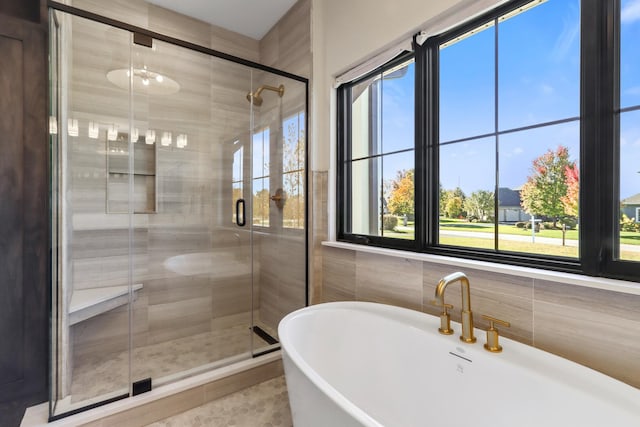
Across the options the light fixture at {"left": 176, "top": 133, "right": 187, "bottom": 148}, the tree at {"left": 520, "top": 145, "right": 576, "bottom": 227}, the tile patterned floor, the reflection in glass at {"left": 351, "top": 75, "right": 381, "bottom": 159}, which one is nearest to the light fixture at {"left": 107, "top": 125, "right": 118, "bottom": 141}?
the light fixture at {"left": 176, "top": 133, "right": 187, "bottom": 148}

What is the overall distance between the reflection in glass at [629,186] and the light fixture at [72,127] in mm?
2596

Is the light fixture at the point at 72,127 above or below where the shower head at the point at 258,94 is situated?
below

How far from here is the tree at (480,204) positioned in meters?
1.47

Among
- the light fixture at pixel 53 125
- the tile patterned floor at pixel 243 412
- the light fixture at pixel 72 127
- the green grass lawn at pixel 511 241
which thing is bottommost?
the tile patterned floor at pixel 243 412

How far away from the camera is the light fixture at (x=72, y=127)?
166cm

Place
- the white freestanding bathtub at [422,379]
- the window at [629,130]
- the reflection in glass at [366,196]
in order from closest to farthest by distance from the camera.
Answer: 1. the white freestanding bathtub at [422,379]
2. the window at [629,130]
3. the reflection in glass at [366,196]

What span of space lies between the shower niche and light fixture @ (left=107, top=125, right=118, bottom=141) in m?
0.01

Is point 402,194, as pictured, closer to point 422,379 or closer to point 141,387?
point 422,379

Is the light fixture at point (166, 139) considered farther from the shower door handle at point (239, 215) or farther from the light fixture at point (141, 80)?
the shower door handle at point (239, 215)

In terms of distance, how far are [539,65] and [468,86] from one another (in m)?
0.32

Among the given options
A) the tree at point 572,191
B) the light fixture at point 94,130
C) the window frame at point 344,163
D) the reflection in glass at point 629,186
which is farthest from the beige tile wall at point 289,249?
the reflection in glass at point 629,186

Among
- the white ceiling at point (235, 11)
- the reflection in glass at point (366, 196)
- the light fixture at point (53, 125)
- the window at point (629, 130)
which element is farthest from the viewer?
the white ceiling at point (235, 11)

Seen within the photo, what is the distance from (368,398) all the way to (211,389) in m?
0.96

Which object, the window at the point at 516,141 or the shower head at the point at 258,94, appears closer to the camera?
the window at the point at 516,141
